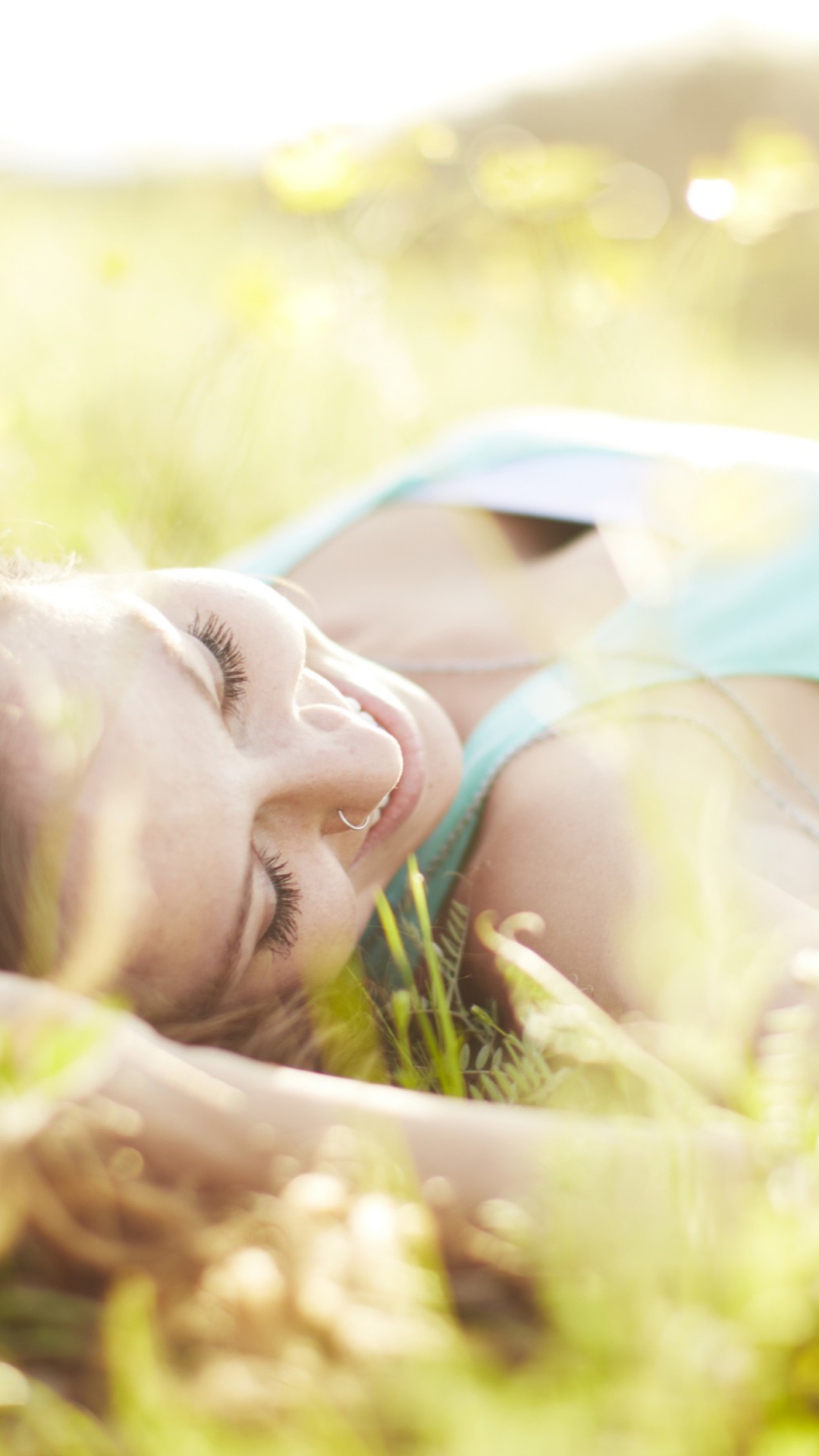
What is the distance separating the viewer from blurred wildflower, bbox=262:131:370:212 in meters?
2.02

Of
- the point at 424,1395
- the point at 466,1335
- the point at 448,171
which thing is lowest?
the point at 466,1335

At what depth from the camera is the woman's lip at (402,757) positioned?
152 cm

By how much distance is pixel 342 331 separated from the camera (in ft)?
9.14

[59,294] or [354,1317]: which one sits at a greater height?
[59,294]

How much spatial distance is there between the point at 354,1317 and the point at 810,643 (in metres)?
1.36

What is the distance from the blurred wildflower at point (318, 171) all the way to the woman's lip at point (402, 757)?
1.15 meters

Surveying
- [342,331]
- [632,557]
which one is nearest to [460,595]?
[632,557]

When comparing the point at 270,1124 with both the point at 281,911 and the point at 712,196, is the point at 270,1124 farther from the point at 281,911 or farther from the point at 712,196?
the point at 712,196

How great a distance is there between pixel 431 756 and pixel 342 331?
1.64 metres

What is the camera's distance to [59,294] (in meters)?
3.54

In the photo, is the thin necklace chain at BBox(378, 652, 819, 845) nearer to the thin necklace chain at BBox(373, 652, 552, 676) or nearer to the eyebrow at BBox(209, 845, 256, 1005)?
the thin necklace chain at BBox(373, 652, 552, 676)

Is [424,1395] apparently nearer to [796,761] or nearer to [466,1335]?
[466,1335]

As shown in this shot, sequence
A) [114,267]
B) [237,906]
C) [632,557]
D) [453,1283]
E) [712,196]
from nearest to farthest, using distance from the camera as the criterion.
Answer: [453,1283]
[237,906]
[632,557]
[712,196]
[114,267]

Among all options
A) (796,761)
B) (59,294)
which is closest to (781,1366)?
(796,761)
